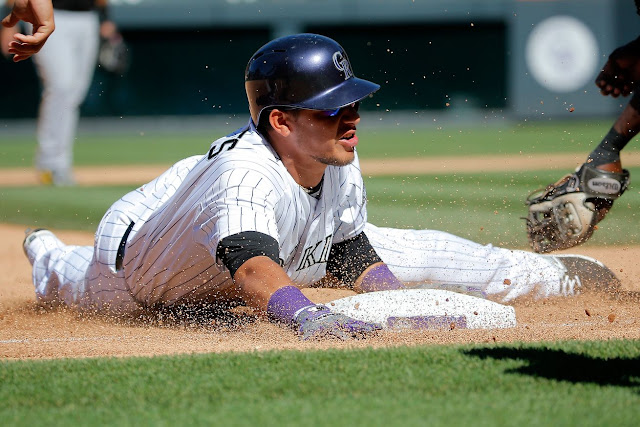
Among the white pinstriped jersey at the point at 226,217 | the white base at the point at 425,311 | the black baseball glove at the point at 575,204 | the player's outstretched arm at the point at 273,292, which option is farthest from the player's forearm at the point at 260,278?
the black baseball glove at the point at 575,204

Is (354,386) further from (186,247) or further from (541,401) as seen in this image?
(186,247)

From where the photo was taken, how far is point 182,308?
3395mm

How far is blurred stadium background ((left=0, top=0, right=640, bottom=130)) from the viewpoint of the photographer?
18.7 meters

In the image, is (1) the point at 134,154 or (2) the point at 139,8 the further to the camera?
(2) the point at 139,8

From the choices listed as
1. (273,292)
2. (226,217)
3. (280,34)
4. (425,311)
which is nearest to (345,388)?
(273,292)

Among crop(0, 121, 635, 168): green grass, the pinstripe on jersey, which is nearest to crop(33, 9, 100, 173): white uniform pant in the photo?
crop(0, 121, 635, 168): green grass

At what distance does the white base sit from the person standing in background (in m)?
6.25

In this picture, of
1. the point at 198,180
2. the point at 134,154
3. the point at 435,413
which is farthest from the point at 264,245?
the point at 134,154

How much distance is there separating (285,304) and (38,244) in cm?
197

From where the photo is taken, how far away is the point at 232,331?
299 centimetres

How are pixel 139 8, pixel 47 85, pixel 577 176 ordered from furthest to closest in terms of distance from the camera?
pixel 139 8, pixel 47 85, pixel 577 176

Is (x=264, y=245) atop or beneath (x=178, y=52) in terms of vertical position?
atop

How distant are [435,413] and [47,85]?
758cm

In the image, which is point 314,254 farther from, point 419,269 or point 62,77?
point 62,77
